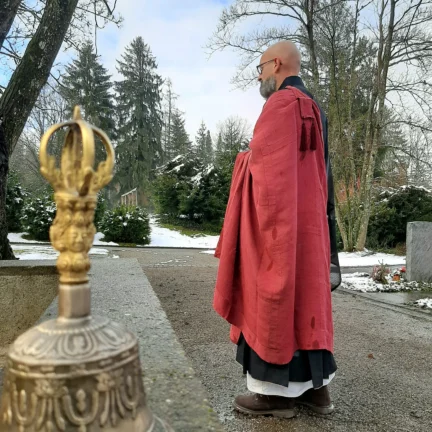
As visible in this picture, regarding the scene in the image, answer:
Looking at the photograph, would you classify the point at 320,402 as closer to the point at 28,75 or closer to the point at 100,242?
the point at 28,75

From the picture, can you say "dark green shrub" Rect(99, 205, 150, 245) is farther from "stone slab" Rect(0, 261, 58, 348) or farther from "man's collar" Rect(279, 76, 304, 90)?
"man's collar" Rect(279, 76, 304, 90)

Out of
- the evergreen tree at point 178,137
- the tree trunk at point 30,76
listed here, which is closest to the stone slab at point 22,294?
the tree trunk at point 30,76

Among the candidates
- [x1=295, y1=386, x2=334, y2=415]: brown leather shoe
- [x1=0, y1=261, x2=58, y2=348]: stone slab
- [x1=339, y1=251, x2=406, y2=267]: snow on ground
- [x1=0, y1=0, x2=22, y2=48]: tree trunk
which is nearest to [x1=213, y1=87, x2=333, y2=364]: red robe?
[x1=295, y1=386, x2=334, y2=415]: brown leather shoe

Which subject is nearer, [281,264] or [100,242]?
[281,264]

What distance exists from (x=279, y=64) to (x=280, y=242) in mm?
1100

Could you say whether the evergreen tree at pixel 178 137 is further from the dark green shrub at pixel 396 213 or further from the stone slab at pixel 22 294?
the stone slab at pixel 22 294

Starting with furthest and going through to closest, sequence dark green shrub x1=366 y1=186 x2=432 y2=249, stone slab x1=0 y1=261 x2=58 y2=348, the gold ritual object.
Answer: dark green shrub x1=366 y1=186 x2=432 y2=249, stone slab x1=0 y1=261 x2=58 y2=348, the gold ritual object

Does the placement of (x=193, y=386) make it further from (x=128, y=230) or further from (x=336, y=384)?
(x=128, y=230)

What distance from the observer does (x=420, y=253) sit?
7.58m

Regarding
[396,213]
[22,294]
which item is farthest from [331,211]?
[396,213]

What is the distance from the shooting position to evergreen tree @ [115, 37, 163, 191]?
30734mm

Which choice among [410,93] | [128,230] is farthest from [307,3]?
[128,230]

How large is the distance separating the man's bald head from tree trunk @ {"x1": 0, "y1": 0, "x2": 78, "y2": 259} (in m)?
3.65

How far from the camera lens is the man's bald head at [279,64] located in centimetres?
249
